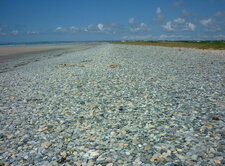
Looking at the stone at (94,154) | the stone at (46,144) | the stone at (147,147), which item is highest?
the stone at (147,147)

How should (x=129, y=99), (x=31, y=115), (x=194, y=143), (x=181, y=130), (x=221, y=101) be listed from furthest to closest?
(x=129, y=99)
(x=221, y=101)
(x=31, y=115)
(x=181, y=130)
(x=194, y=143)

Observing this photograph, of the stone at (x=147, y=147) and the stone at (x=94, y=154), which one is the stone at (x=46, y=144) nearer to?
the stone at (x=94, y=154)

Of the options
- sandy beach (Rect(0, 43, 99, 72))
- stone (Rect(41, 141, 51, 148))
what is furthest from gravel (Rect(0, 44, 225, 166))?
sandy beach (Rect(0, 43, 99, 72))

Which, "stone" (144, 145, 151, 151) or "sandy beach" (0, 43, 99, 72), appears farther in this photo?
"sandy beach" (0, 43, 99, 72)

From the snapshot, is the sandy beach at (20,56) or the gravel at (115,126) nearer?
the gravel at (115,126)

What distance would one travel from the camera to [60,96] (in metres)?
12.6

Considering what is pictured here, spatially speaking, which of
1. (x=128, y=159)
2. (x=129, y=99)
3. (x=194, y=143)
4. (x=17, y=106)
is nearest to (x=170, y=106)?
(x=129, y=99)

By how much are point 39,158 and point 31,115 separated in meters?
3.95

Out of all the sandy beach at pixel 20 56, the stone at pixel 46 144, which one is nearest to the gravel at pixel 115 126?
the stone at pixel 46 144

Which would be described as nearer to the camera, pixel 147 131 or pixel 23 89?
pixel 147 131

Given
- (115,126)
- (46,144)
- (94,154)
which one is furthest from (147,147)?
→ (46,144)

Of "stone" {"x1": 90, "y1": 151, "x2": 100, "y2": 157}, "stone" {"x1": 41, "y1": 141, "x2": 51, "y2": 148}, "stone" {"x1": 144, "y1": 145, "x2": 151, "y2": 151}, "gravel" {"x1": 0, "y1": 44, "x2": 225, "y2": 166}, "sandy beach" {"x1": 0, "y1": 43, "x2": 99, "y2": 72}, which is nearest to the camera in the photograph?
"gravel" {"x1": 0, "y1": 44, "x2": 225, "y2": 166}

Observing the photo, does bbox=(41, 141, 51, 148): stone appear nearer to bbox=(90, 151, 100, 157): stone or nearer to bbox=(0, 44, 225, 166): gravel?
bbox=(0, 44, 225, 166): gravel

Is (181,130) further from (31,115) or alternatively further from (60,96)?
(60,96)
